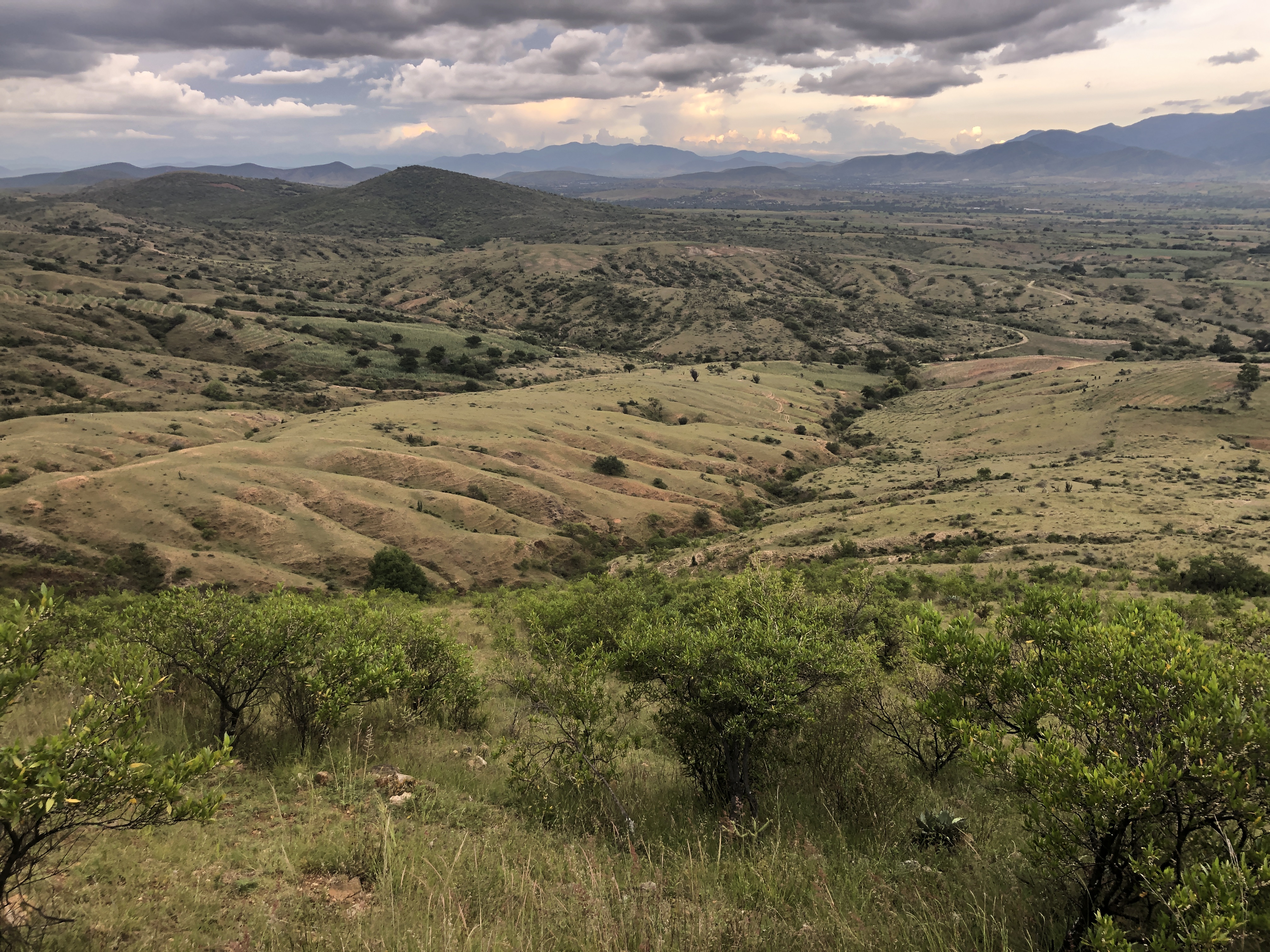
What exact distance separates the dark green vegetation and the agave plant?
5cm

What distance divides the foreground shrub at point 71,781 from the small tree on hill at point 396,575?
4471 centimetres

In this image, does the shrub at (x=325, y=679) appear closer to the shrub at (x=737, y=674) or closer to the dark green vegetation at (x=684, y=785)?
the dark green vegetation at (x=684, y=785)

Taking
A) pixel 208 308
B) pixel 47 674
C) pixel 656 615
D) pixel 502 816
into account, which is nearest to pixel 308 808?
pixel 502 816

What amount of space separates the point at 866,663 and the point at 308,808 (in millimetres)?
10093

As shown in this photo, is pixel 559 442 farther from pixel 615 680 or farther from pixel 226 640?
pixel 226 640

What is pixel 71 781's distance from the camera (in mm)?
5961

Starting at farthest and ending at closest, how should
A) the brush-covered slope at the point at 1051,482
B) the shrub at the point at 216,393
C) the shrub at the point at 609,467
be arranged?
the shrub at the point at 216,393 → the shrub at the point at 609,467 → the brush-covered slope at the point at 1051,482

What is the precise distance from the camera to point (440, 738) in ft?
54.3

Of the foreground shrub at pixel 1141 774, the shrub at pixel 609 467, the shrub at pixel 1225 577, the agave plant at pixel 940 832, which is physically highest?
the foreground shrub at pixel 1141 774

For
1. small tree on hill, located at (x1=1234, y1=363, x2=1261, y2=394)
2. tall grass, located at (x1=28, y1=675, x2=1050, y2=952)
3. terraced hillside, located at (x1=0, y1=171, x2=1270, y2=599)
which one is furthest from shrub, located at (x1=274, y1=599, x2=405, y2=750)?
small tree on hill, located at (x1=1234, y1=363, x2=1261, y2=394)

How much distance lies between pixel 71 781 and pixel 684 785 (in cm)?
1037

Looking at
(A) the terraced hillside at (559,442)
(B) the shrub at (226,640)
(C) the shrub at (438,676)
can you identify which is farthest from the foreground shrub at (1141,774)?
(A) the terraced hillside at (559,442)

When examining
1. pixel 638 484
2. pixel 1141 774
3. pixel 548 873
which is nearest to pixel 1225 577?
pixel 1141 774

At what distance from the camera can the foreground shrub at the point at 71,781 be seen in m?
5.64
